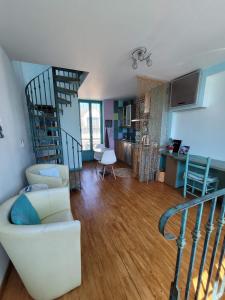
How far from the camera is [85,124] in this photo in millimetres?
5430

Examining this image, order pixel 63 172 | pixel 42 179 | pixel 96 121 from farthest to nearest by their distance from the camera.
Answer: pixel 96 121, pixel 63 172, pixel 42 179

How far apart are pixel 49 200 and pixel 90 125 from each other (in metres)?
A: 4.27

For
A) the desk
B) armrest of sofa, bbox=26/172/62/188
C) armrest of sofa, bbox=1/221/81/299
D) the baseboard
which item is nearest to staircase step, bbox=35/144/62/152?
armrest of sofa, bbox=26/172/62/188

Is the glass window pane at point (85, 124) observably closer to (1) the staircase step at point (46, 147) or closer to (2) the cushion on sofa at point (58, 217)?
(1) the staircase step at point (46, 147)

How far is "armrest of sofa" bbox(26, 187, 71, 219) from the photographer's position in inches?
58.2

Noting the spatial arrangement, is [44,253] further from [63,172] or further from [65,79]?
[65,79]

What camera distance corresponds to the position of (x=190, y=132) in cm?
314

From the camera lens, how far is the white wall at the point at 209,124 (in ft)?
8.29

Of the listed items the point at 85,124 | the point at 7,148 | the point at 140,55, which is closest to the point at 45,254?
the point at 7,148

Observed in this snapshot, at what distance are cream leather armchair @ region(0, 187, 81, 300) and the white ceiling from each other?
1.88m

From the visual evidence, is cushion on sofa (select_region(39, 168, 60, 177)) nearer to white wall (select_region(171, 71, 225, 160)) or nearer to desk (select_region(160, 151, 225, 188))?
desk (select_region(160, 151, 225, 188))

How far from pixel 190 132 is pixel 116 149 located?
10.6 ft

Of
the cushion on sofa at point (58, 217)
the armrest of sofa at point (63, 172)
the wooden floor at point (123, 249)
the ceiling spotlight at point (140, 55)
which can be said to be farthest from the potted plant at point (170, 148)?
the cushion on sofa at point (58, 217)

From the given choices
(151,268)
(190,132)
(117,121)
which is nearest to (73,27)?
(151,268)
